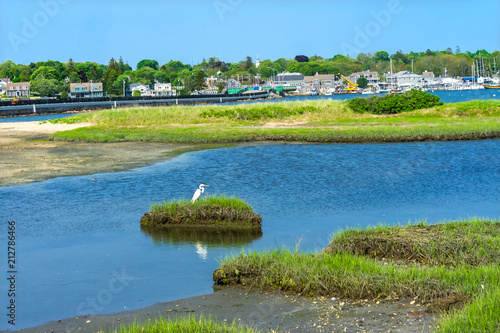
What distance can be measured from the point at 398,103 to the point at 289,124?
10.7m

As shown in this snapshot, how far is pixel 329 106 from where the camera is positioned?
5694 centimetres

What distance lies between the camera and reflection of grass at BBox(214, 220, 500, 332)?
33.9ft

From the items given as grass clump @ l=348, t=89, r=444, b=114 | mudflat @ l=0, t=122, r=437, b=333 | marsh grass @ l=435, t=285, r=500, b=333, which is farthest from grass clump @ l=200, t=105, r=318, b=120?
marsh grass @ l=435, t=285, r=500, b=333

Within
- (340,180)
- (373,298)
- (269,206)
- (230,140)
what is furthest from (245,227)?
(230,140)

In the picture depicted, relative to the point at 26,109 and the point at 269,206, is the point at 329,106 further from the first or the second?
the point at 26,109

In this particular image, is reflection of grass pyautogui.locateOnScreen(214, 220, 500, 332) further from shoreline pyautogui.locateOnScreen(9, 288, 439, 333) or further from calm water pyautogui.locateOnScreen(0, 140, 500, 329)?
calm water pyautogui.locateOnScreen(0, 140, 500, 329)

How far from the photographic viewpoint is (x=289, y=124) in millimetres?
51438

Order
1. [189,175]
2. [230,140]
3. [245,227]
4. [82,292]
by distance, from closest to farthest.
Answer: [82,292], [245,227], [189,175], [230,140]

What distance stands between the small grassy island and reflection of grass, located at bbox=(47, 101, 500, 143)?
23.0 metres

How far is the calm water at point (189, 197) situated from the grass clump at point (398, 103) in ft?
62.2

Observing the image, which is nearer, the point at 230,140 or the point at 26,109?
the point at 230,140

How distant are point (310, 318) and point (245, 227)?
755cm

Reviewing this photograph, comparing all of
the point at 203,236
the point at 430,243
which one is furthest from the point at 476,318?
the point at 203,236

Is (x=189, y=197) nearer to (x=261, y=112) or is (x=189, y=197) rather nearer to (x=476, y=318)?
(x=476, y=318)
